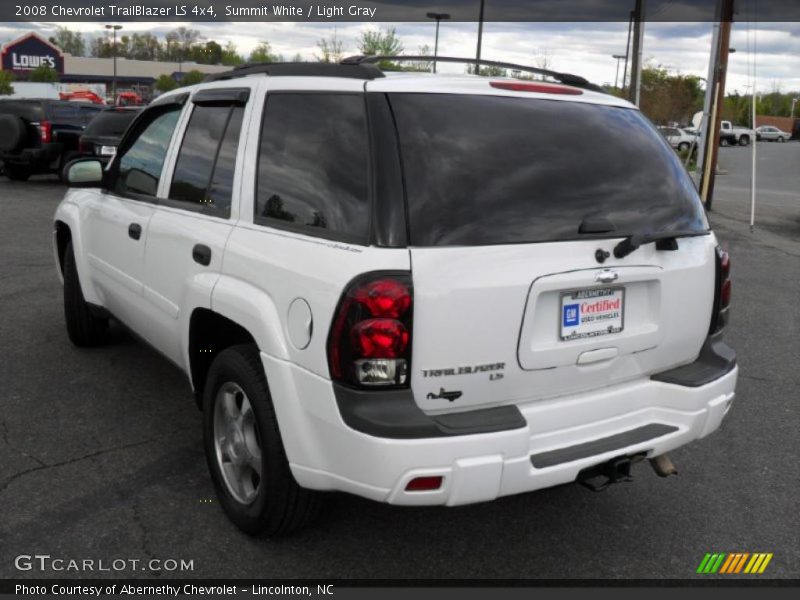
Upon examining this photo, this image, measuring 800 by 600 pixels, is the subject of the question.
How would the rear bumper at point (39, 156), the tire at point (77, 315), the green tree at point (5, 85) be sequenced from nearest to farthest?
1. the tire at point (77, 315)
2. the rear bumper at point (39, 156)
3. the green tree at point (5, 85)

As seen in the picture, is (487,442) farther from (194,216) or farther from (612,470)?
(194,216)

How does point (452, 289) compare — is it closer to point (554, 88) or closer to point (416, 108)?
point (416, 108)

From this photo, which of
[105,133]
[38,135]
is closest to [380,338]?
[105,133]

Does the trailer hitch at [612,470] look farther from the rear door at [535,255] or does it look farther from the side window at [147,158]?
the side window at [147,158]

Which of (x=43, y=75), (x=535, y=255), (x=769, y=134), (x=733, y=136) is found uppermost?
(x=43, y=75)

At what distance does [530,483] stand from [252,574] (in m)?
1.13

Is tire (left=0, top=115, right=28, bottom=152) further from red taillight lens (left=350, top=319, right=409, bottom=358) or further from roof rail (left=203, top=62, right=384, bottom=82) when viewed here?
red taillight lens (left=350, top=319, right=409, bottom=358)

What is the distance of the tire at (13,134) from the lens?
17562 mm

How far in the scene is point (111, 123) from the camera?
1622cm

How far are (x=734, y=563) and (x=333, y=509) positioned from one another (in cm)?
166

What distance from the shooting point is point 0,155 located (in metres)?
18.2

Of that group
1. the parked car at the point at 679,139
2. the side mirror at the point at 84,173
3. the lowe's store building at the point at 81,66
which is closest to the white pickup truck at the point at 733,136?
the parked car at the point at 679,139

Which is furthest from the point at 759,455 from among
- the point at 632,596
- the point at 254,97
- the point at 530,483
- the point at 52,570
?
the point at 52,570

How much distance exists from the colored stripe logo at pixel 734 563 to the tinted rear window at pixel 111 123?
1481 cm
